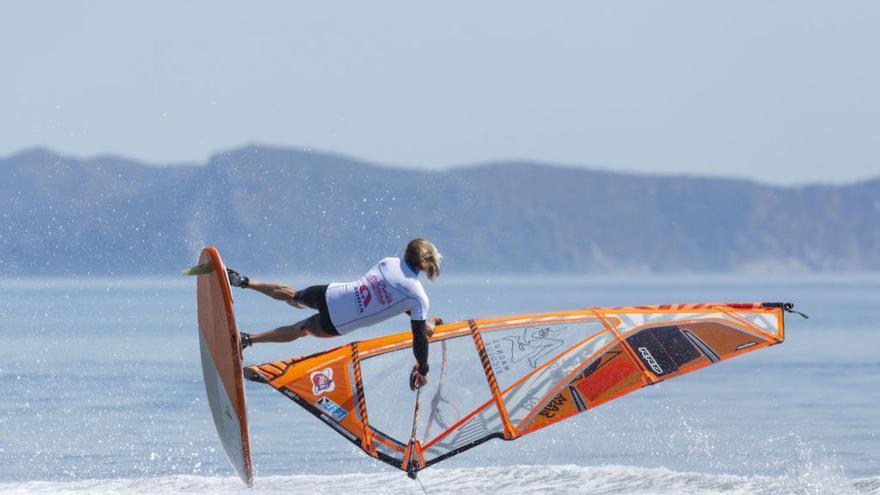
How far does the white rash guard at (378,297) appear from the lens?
938cm

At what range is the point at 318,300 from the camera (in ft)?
31.4

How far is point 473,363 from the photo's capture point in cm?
1057

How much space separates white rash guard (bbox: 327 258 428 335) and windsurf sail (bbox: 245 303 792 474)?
39.7 inches

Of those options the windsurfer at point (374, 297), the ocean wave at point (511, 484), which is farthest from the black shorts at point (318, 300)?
the ocean wave at point (511, 484)

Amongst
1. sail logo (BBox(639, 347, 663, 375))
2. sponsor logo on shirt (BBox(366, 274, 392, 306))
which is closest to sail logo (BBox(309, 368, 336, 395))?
sponsor logo on shirt (BBox(366, 274, 392, 306))

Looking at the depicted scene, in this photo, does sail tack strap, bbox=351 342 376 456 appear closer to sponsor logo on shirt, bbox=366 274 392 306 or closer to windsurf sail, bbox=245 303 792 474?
windsurf sail, bbox=245 303 792 474

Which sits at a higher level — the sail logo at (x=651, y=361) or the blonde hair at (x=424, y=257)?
the blonde hair at (x=424, y=257)

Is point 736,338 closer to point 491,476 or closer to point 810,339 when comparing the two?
point 491,476

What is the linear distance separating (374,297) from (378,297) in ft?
0.11

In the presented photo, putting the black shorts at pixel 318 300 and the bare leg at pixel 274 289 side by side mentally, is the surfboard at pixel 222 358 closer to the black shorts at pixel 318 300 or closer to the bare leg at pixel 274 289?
the bare leg at pixel 274 289

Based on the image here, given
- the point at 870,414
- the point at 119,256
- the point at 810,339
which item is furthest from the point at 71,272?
the point at 870,414
